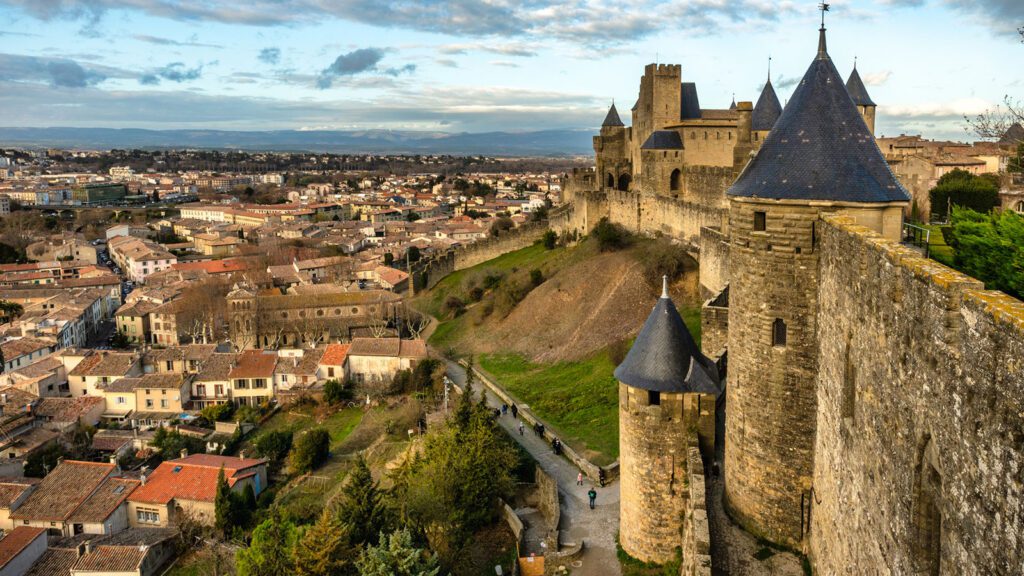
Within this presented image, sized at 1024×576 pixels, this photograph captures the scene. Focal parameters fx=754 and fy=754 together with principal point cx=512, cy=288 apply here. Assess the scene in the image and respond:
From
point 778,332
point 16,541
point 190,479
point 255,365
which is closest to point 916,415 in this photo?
point 778,332

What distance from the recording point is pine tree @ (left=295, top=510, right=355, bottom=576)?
16375mm

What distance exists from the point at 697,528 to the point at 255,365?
37036 mm

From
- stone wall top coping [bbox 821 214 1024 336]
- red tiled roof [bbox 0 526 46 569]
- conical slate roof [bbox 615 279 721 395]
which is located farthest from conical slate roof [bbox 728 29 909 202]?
red tiled roof [bbox 0 526 46 569]

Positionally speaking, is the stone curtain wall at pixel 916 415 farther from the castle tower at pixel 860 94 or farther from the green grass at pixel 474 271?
the green grass at pixel 474 271

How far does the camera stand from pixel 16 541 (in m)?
24.7

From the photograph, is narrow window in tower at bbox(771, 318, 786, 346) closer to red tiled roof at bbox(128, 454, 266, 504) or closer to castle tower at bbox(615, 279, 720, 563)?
castle tower at bbox(615, 279, 720, 563)

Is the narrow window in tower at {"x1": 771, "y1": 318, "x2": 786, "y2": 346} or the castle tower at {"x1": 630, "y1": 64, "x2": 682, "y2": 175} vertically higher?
the castle tower at {"x1": 630, "y1": 64, "x2": 682, "y2": 175}

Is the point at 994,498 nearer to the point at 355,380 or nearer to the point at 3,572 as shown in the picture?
the point at 3,572

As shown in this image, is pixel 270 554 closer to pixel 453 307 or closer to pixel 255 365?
pixel 255 365

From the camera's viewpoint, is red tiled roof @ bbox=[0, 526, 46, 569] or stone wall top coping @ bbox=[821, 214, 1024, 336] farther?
red tiled roof @ bbox=[0, 526, 46, 569]

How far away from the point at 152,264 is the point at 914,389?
8634 cm

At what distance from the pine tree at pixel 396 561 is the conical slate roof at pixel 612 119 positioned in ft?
119

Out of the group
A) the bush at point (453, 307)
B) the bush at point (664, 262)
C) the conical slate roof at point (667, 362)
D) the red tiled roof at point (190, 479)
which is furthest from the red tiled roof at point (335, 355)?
the conical slate roof at point (667, 362)

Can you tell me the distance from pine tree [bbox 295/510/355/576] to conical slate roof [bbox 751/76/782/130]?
2810cm
